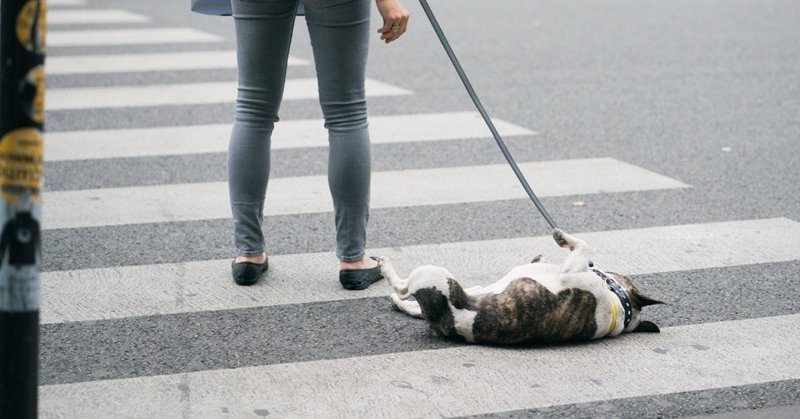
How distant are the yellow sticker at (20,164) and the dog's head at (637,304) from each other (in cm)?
196

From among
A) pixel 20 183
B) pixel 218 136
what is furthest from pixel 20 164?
pixel 218 136

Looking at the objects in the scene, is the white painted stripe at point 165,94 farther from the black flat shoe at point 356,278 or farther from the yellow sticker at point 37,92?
the yellow sticker at point 37,92

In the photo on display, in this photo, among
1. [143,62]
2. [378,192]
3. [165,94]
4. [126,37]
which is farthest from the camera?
[126,37]

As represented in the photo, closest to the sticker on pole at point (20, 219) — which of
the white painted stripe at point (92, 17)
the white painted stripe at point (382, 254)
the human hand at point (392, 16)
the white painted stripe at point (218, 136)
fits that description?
the white painted stripe at point (382, 254)

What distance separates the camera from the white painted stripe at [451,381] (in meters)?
3.16

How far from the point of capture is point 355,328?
150 inches

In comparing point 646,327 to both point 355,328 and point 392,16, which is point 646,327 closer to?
point 355,328

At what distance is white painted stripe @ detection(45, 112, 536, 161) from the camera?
21.6 ft

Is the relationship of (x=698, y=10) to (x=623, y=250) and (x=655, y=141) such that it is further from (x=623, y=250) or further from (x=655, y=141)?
(x=623, y=250)

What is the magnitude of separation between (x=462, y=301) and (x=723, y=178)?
2900 millimetres

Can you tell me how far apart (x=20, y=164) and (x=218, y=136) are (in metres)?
4.65

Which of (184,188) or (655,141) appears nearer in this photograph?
(184,188)

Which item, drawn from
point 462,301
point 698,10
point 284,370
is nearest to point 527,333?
point 462,301

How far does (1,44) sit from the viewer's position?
2330 millimetres
